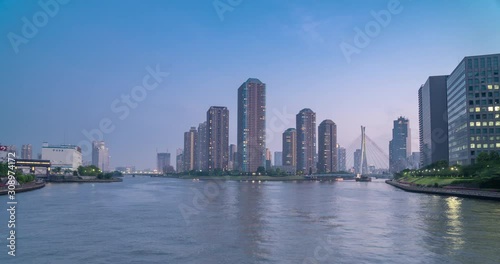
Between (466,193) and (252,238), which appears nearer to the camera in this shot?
(252,238)

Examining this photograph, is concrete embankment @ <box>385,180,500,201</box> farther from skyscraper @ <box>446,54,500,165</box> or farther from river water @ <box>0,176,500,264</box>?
skyscraper @ <box>446,54,500,165</box>

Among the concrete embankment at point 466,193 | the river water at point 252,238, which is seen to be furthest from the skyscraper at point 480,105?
the river water at point 252,238

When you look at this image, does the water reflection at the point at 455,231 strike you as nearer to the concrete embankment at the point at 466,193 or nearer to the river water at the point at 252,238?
the river water at the point at 252,238

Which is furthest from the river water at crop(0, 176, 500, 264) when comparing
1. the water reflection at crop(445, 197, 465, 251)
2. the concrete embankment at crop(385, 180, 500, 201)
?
the concrete embankment at crop(385, 180, 500, 201)

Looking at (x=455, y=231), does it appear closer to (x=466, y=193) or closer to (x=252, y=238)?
(x=252, y=238)

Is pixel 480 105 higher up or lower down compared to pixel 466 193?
higher up

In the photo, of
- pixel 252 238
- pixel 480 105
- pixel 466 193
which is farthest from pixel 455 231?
pixel 480 105

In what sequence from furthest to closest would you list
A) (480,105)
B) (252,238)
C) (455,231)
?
(480,105)
(455,231)
(252,238)

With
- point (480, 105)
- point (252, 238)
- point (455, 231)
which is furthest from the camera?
point (480, 105)

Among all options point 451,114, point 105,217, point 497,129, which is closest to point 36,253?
point 105,217

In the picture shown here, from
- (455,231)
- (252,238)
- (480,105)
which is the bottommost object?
(455,231)

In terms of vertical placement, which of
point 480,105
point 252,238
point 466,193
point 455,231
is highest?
point 480,105
